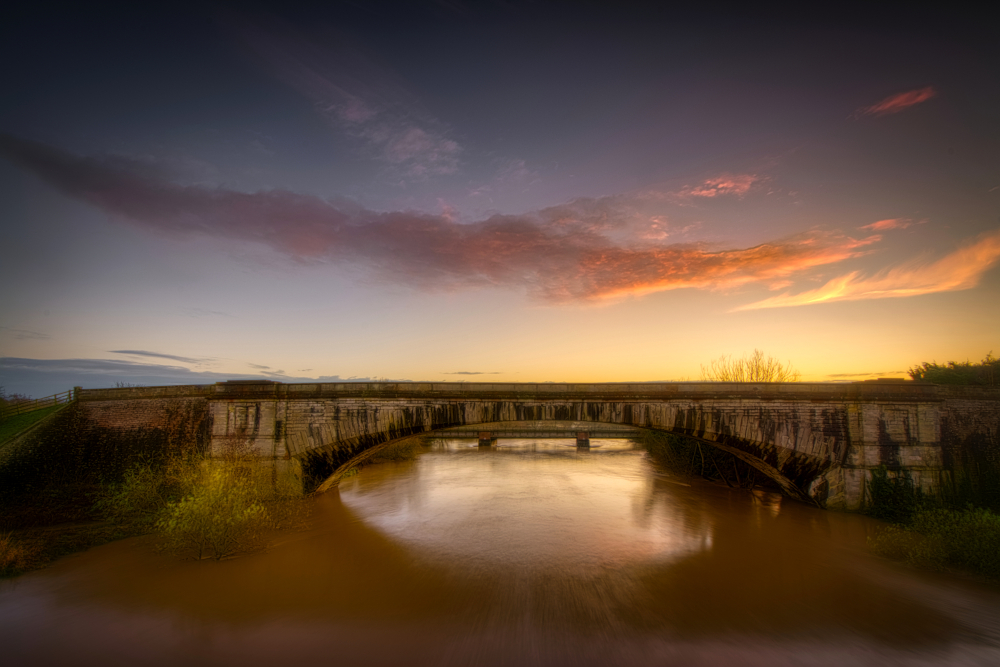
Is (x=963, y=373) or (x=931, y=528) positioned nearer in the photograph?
(x=931, y=528)

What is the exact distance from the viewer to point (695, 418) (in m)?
18.6

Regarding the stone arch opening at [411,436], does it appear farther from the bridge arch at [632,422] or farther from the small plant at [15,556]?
the small plant at [15,556]

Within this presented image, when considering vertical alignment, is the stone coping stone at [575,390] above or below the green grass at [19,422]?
above

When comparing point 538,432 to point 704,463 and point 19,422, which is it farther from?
point 19,422

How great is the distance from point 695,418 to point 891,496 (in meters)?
8.41

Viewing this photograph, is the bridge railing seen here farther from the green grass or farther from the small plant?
the small plant

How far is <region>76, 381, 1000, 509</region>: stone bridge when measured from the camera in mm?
17531

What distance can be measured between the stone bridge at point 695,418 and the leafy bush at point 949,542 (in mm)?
2750

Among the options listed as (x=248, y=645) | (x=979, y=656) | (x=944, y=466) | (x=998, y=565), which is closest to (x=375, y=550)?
(x=248, y=645)

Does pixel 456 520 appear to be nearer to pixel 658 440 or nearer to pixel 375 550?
pixel 375 550

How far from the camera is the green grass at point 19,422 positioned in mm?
22025

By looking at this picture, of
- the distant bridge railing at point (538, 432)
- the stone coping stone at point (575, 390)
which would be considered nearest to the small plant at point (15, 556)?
the stone coping stone at point (575, 390)

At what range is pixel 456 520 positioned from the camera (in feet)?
68.5

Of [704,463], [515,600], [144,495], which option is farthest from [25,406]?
[704,463]
